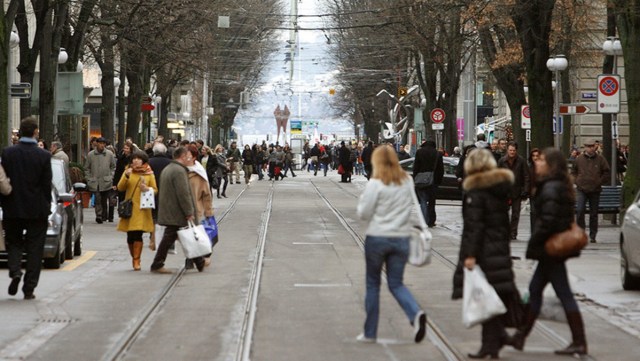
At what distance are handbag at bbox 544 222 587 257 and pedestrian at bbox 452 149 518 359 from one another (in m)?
0.36

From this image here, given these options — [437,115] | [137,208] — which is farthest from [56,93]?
[437,115]

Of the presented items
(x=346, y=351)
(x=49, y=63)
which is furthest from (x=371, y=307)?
(x=49, y=63)

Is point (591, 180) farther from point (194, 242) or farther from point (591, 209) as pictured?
point (194, 242)

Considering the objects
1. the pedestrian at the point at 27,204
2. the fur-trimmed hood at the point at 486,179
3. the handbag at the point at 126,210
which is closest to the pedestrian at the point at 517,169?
the handbag at the point at 126,210

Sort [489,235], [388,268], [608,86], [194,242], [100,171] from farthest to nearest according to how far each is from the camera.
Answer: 1. [100,171]
2. [608,86]
3. [194,242]
4. [388,268]
5. [489,235]

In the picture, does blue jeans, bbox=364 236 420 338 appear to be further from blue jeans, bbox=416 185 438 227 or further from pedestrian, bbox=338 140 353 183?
pedestrian, bbox=338 140 353 183

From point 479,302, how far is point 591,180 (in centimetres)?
1409

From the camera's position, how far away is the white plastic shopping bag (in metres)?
10.0

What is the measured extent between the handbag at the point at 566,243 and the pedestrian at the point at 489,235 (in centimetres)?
36

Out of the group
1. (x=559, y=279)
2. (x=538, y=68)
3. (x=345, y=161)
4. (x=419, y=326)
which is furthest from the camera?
(x=345, y=161)

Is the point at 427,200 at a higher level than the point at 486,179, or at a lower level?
lower

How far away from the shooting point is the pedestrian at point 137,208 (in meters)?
18.2

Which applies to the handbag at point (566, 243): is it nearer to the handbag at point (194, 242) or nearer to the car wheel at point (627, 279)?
the car wheel at point (627, 279)

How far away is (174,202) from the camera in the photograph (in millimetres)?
17453
